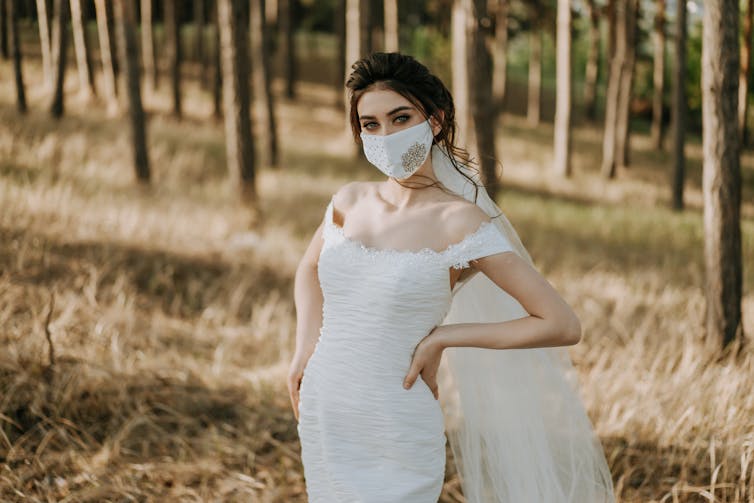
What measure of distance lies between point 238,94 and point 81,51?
7641 mm

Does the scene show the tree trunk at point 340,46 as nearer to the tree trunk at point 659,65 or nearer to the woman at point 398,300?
the tree trunk at point 659,65

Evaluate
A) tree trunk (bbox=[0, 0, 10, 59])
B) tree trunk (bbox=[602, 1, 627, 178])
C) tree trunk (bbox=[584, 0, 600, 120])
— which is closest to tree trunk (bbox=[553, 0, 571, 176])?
tree trunk (bbox=[602, 1, 627, 178])

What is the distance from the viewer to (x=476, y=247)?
7.76ft

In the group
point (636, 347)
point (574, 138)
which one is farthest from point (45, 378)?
point (574, 138)

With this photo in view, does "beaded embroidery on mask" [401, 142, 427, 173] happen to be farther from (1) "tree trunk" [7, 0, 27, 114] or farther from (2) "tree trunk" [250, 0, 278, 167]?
(2) "tree trunk" [250, 0, 278, 167]

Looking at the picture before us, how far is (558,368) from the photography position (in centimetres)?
321

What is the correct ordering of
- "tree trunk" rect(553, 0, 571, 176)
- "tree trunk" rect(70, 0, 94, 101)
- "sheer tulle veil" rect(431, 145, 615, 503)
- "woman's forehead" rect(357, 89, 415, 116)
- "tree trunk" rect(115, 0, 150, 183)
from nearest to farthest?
"woman's forehead" rect(357, 89, 415, 116)
"sheer tulle veil" rect(431, 145, 615, 503)
"tree trunk" rect(115, 0, 150, 183)
"tree trunk" rect(70, 0, 94, 101)
"tree trunk" rect(553, 0, 571, 176)

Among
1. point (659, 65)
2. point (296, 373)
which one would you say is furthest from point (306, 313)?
point (659, 65)

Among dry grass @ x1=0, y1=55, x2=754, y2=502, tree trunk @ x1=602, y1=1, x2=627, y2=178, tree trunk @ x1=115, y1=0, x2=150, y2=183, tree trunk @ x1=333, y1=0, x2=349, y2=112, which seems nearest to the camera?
dry grass @ x1=0, y1=55, x2=754, y2=502

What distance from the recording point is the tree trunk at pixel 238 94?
30.3 feet

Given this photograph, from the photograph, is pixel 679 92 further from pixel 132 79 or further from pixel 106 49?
pixel 106 49

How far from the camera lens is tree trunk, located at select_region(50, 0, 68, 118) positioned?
12.3 m

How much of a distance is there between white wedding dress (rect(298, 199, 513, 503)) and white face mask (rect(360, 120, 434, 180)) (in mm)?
305

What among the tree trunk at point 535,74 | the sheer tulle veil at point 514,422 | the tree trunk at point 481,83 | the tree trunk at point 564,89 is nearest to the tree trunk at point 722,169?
the tree trunk at point 481,83
